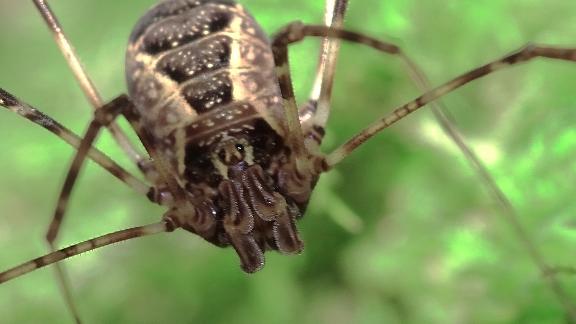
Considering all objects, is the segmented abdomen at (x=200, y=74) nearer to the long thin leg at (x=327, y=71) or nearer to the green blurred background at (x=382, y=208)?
the long thin leg at (x=327, y=71)

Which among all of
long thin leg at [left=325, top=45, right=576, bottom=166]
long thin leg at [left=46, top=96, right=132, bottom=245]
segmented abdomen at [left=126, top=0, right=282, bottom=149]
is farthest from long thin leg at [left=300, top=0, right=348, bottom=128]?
long thin leg at [left=46, top=96, right=132, bottom=245]

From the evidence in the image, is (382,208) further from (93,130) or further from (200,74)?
(93,130)

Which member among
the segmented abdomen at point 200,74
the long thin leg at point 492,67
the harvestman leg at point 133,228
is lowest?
the long thin leg at point 492,67

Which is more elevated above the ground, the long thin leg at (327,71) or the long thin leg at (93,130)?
the long thin leg at (93,130)

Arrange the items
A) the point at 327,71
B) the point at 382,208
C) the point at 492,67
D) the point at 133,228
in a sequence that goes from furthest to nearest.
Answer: the point at 382,208, the point at 327,71, the point at 133,228, the point at 492,67

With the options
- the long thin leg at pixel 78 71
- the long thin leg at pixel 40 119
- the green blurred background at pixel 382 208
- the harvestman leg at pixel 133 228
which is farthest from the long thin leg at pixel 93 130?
the green blurred background at pixel 382 208

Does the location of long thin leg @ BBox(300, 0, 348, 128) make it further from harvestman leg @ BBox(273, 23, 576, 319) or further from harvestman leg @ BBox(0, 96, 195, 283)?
harvestman leg @ BBox(0, 96, 195, 283)

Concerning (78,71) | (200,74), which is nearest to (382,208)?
(200,74)
